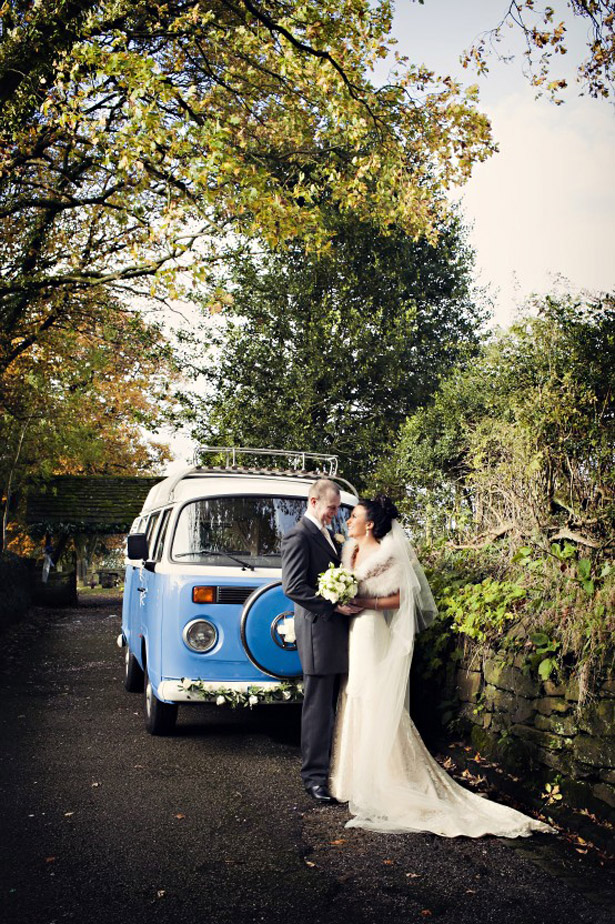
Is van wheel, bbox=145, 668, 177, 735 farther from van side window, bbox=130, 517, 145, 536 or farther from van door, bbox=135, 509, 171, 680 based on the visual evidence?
van side window, bbox=130, 517, 145, 536

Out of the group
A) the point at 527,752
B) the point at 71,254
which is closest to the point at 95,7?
the point at 71,254

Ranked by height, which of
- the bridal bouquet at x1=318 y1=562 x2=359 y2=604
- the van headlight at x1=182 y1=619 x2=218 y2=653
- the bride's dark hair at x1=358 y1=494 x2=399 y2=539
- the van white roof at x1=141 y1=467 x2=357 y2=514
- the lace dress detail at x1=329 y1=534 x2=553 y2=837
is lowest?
the lace dress detail at x1=329 y1=534 x2=553 y2=837

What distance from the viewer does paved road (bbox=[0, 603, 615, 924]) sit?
4.09 meters

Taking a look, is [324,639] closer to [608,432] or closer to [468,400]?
[608,432]

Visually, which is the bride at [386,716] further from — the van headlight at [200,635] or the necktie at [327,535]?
the van headlight at [200,635]

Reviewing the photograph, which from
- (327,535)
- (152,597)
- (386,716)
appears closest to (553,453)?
(327,535)

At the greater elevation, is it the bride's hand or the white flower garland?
the bride's hand

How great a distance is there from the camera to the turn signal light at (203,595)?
7.31 m

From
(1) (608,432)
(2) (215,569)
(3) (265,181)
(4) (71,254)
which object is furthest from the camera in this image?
(4) (71,254)

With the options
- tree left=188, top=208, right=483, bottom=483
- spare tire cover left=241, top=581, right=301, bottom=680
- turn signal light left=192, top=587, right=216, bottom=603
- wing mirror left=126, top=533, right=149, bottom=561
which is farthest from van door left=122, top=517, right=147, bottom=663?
tree left=188, top=208, right=483, bottom=483

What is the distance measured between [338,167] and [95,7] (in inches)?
268

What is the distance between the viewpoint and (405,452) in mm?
21672

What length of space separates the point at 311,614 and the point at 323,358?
1953 centimetres

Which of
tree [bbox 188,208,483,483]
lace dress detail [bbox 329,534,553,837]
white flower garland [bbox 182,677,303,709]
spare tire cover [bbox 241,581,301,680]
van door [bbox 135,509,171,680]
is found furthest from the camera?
tree [bbox 188,208,483,483]
